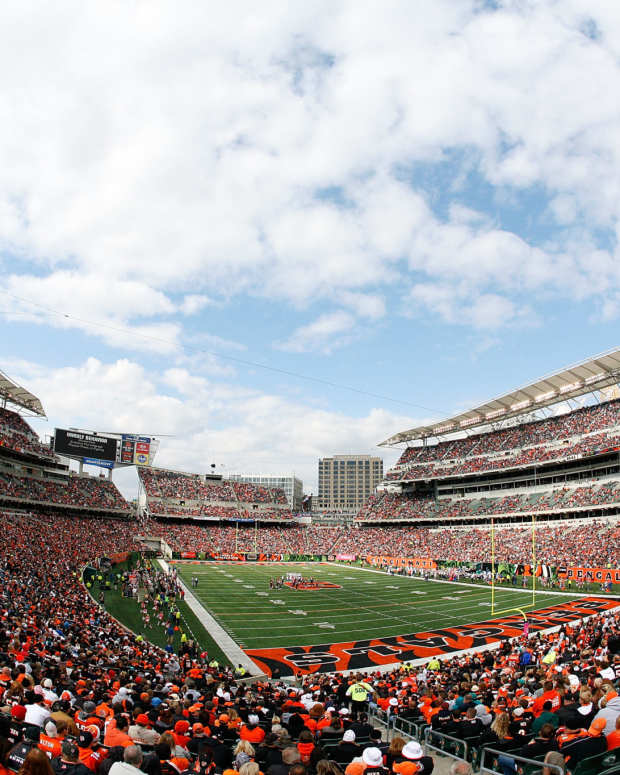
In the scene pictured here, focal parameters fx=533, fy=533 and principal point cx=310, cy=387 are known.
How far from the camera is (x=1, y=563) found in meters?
26.5

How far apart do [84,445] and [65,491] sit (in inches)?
386

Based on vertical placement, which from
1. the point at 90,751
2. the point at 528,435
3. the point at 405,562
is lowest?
the point at 405,562

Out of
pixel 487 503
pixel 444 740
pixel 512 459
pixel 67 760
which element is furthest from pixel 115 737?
pixel 487 503

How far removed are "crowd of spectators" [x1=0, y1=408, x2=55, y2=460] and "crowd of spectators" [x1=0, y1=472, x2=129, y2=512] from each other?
2607 millimetres

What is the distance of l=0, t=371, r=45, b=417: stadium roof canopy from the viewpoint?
5356 centimetres

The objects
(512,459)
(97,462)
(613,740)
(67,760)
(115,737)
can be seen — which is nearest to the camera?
(67,760)

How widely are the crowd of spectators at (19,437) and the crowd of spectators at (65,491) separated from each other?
8.55 ft

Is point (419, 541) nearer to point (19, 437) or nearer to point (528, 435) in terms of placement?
point (528, 435)

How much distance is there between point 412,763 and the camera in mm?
5855

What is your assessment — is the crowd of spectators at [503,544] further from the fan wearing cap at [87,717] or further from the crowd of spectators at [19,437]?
the fan wearing cap at [87,717]

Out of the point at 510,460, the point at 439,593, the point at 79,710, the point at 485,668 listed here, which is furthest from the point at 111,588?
the point at 510,460

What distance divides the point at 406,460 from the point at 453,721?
74923mm

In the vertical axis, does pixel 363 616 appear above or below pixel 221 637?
below

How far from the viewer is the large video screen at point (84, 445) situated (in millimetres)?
65812
